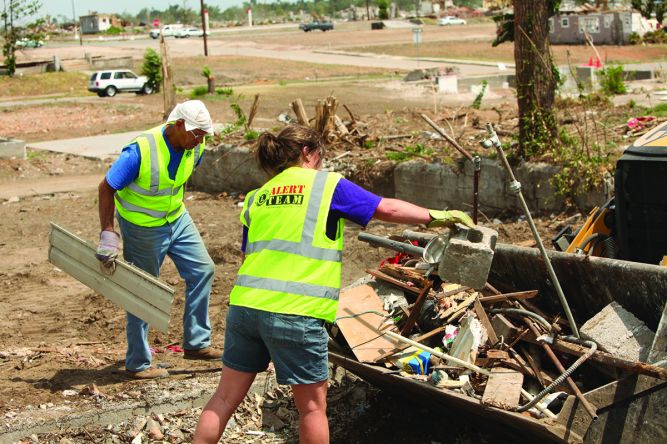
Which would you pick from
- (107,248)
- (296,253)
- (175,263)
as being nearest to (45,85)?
(175,263)

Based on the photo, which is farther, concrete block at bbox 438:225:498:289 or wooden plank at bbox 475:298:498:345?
wooden plank at bbox 475:298:498:345

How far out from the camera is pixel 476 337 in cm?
505

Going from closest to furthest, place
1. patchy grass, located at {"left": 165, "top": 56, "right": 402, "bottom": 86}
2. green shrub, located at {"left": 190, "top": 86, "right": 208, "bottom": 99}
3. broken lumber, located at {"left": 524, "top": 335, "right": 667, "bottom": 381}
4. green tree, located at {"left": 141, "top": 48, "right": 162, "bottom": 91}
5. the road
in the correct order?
broken lumber, located at {"left": 524, "top": 335, "right": 667, "bottom": 381}
green shrub, located at {"left": 190, "top": 86, "right": 208, "bottom": 99}
green tree, located at {"left": 141, "top": 48, "right": 162, "bottom": 91}
patchy grass, located at {"left": 165, "top": 56, "right": 402, "bottom": 86}
the road

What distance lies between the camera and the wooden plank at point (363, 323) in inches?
206

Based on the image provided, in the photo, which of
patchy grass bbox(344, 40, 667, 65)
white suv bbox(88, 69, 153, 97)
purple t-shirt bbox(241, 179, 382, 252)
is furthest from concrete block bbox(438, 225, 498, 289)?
white suv bbox(88, 69, 153, 97)

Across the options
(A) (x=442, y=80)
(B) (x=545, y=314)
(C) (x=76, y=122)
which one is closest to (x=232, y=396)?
(B) (x=545, y=314)

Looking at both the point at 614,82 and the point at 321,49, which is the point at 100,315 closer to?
the point at 614,82

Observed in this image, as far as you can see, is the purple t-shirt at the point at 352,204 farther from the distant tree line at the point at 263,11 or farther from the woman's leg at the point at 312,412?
the distant tree line at the point at 263,11

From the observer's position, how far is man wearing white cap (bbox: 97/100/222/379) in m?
6.09

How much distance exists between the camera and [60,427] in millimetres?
5605

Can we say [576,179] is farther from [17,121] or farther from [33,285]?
[17,121]

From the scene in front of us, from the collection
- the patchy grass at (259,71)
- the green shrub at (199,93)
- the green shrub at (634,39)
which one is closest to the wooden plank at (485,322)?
the green shrub at (199,93)

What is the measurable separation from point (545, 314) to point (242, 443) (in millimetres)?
2056

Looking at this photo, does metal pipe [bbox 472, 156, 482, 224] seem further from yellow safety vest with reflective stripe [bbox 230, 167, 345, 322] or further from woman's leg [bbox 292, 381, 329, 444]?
woman's leg [bbox 292, 381, 329, 444]
